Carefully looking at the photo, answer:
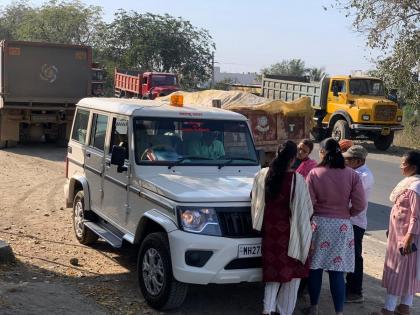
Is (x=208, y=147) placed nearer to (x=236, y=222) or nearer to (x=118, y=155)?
(x=118, y=155)

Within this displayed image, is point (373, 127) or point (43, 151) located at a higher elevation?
point (373, 127)

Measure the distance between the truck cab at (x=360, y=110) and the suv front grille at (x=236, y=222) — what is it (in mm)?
15737

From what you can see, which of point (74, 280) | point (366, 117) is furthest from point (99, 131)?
point (366, 117)

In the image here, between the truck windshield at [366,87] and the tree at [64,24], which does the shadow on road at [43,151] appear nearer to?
the truck windshield at [366,87]

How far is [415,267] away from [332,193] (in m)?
0.97

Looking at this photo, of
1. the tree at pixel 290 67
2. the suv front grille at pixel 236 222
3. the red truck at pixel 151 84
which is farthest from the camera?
the tree at pixel 290 67

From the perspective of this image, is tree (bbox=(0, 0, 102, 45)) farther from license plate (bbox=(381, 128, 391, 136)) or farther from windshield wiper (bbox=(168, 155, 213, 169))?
windshield wiper (bbox=(168, 155, 213, 169))

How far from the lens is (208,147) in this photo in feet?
19.4

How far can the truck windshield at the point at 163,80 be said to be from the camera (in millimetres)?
29759

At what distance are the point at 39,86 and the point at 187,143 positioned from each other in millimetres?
11752

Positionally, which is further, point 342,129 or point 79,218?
point 342,129

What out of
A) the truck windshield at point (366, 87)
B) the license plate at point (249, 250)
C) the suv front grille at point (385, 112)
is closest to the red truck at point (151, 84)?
the truck windshield at point (366, 87)

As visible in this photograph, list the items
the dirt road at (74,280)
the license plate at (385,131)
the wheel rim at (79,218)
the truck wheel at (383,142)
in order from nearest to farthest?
the dirt road at (74,280) → the wheel rim at (79,218) → the license plate at (385,131) → the truck wheel at (383,142)

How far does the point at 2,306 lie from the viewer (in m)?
4.62
